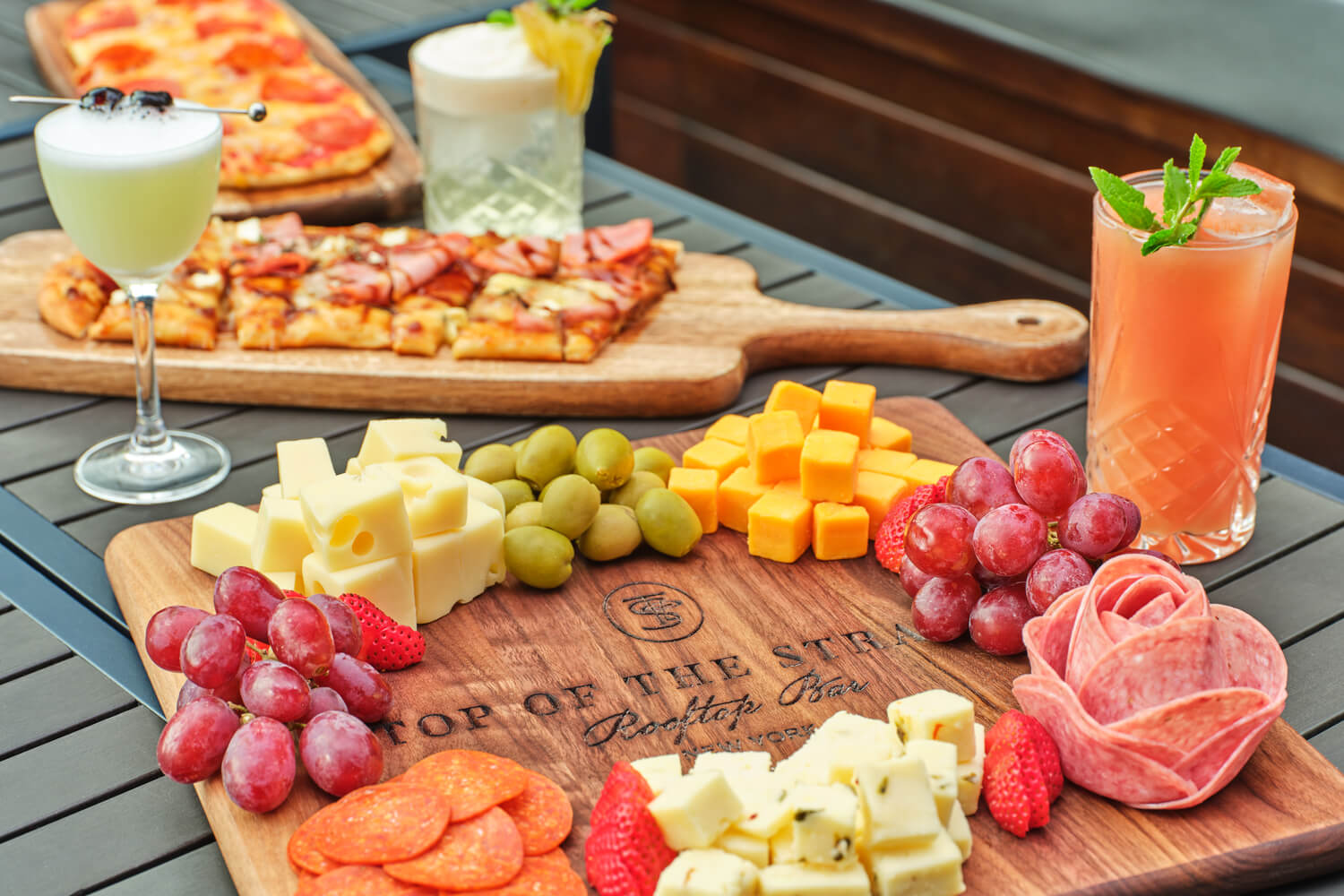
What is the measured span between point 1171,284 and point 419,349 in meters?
0.81

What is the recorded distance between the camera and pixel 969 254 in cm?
317

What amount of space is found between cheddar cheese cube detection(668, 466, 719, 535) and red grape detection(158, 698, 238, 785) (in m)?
0.48

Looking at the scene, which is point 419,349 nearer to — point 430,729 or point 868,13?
point 430,729

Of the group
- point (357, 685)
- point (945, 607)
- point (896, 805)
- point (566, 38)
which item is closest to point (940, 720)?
point (896, 805)

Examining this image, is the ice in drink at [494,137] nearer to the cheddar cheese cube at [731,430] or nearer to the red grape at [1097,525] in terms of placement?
the cheddar cheese cube at [731,430]

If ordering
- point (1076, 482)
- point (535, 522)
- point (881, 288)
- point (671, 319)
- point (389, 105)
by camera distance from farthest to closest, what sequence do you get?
point (389, 105), point (881, 288), point (671, 319), point (535, 522), point (1076, 482)

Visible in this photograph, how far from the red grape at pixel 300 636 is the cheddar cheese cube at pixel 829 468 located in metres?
0.47

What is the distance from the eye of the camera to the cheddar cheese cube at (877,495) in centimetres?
130

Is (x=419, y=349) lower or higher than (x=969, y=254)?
higher

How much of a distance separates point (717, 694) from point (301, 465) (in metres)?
0.42

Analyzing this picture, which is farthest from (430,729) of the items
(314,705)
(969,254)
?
(969,254)

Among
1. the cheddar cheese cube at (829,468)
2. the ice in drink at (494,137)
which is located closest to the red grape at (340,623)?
the cheddar cheese cube at (829,468)

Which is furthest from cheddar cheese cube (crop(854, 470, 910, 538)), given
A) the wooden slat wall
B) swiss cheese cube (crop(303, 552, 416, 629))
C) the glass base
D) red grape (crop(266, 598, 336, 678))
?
the wooden slat wall

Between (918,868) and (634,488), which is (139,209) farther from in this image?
(918,868)
